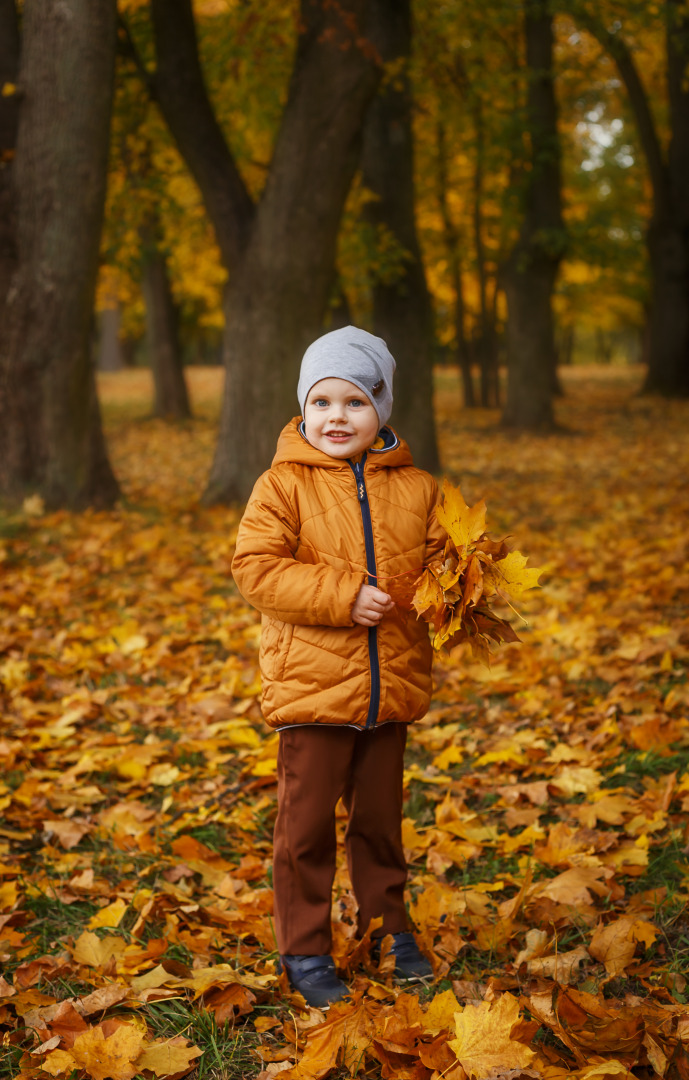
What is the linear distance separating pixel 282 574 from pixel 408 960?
43.8 inches

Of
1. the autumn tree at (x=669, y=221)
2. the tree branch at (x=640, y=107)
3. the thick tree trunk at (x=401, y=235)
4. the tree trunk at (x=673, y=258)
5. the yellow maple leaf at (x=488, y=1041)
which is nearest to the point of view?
the yellow maple leaf at (x=488, y=1041)

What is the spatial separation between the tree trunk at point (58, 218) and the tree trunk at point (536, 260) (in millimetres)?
8217

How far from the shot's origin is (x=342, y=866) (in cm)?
295

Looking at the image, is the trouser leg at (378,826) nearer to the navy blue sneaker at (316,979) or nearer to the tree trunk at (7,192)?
the navy blue sneaker at (316,979)

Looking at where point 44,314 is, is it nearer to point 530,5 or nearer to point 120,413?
point 530,5

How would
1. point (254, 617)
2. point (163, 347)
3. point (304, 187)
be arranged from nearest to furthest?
point (254, 617) → point (304, 187) → point (163, 347)

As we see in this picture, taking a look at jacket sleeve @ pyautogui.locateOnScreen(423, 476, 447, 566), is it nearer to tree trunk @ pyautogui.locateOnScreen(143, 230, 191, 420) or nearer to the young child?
the young child

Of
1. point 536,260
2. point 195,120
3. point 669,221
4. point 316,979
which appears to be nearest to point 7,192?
point 195,120

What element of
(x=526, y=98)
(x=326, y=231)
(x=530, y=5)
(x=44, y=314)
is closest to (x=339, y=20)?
(x=326, y=231)

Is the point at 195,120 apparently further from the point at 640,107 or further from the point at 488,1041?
the point at 640,107

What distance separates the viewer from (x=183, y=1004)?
7.42 feet

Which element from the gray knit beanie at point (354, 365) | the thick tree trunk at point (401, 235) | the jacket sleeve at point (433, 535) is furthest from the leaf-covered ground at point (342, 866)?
the thick tree trunk at point (401, 235)

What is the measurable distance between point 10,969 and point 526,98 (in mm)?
14550

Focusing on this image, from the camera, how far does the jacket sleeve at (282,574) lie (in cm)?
210
